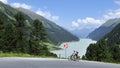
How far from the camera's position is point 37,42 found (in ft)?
295

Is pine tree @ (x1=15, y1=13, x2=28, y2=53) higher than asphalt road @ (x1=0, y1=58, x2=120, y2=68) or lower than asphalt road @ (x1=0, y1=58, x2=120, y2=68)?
higher

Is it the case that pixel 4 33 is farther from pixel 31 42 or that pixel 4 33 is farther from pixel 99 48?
pixel 99 48

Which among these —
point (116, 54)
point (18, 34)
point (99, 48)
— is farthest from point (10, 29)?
point (116, 54)

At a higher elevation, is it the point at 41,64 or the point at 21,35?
the point at 21,35

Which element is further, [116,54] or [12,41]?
[116,54]

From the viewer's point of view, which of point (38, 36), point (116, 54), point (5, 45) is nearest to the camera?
point (5, 45)

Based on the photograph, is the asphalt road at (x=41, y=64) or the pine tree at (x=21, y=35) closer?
the asphalt road at (x=41, y=64)

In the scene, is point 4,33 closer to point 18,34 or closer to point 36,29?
point 18,34

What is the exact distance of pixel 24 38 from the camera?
8844 centimetres

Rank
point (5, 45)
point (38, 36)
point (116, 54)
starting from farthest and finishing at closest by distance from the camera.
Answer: point (116, 54) < point (38, 36) < point (5, 45)

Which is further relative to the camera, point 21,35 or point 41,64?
point 21,35

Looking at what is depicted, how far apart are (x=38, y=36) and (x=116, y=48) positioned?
36.8 meters

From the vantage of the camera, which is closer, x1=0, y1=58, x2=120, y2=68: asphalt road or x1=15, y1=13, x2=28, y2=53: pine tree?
x1=0, y1=58, x2=120, y2=68: asphalt road

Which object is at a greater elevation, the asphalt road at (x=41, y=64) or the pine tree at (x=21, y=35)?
the pine tree at (x=21, y=35)
